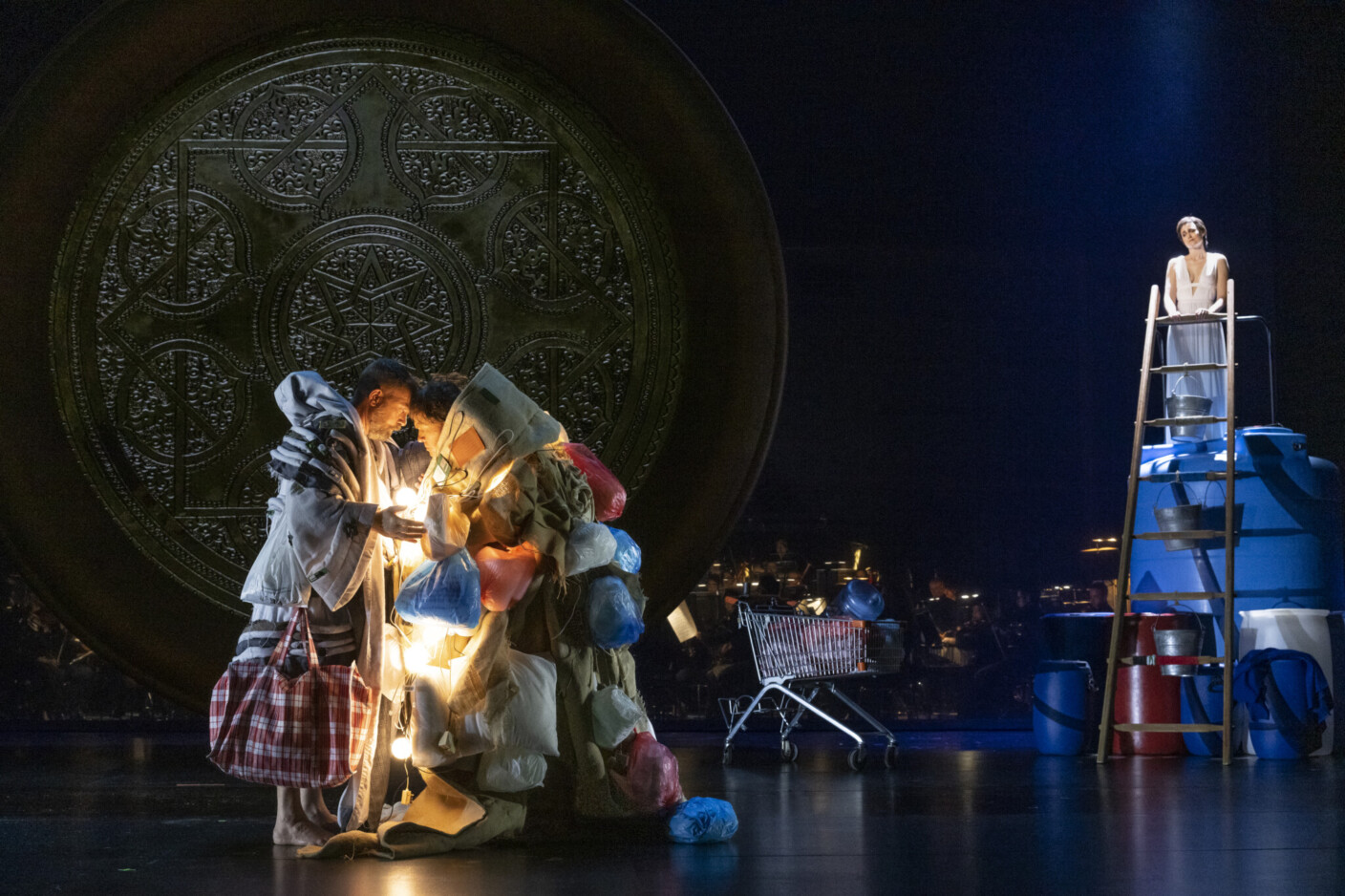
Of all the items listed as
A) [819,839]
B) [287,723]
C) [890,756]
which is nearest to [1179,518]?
[890,756]

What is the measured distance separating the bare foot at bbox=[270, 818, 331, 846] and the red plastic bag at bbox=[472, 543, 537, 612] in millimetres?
506

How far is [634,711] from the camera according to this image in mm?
2408

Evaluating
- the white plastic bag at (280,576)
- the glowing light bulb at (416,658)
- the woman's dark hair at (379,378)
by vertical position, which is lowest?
the glowing light bulb at (416,658)

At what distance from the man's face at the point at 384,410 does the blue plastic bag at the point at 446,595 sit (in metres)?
0.34

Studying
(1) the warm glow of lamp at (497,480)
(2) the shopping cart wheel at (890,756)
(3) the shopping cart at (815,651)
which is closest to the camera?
(1) the warm glow of lamp at (497,480)

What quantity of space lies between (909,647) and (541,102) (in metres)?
2.88

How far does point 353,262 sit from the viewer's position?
3.05 m

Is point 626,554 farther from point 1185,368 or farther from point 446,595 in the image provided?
point 1185,368

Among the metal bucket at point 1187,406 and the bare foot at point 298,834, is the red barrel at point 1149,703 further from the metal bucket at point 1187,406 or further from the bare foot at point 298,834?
the bare foot at point 298,834

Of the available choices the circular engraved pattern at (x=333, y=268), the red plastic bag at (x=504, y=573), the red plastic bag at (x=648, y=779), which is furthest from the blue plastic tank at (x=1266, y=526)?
the red plastic bag at (x=504, y=573)

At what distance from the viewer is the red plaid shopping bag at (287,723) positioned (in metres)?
2.25

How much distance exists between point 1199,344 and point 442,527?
3344 millimetres

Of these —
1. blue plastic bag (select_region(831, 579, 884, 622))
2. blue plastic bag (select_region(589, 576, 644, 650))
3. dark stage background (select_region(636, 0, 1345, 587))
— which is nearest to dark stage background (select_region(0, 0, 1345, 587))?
dark stage background (select_region(636, 0, 1345, 587))

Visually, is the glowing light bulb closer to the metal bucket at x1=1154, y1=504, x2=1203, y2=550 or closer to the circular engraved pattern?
the circular engraved pattern
